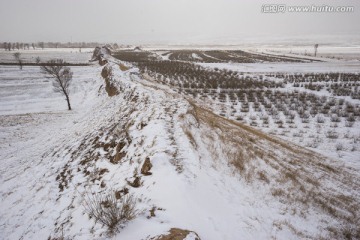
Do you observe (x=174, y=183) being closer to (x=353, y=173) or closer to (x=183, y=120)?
(x=183, y=120)

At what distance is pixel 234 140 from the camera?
37.2 ft

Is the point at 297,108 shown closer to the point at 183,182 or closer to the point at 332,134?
the point at 332,134

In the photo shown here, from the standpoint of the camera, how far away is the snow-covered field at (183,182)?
569 cm

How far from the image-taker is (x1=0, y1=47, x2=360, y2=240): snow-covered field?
5.69 metres

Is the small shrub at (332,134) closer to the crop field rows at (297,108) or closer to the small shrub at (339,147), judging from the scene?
the crop field rows at (297,108)

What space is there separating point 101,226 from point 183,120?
6.45 metres

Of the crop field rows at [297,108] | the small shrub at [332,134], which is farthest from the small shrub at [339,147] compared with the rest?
the small shrub at [332,134]

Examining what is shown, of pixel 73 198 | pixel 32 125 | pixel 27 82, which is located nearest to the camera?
pixel 73 198

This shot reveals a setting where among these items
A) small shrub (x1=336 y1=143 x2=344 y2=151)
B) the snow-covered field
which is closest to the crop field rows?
small shrub (x1=336 y1=143 x2=344 y2=151)

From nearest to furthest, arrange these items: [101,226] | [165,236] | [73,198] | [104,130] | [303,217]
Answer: [165,236]
[101,226]
[303,217]
[73,198]
[104,130]

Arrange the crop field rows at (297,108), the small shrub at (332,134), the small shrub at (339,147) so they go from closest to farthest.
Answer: the small shrub at (339,147), the crop field rows at (297,108), the small shrub at (332,134)

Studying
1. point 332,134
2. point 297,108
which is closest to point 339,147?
point 332,134

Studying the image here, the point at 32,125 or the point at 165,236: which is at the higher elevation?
the point at 165,236

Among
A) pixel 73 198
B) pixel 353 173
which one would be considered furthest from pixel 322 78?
pixel 73 198
